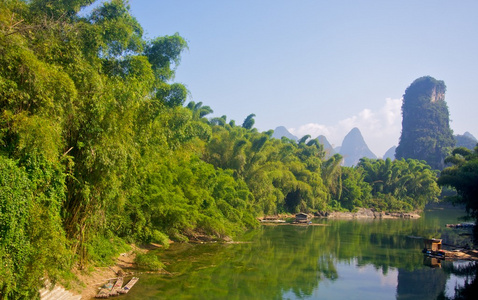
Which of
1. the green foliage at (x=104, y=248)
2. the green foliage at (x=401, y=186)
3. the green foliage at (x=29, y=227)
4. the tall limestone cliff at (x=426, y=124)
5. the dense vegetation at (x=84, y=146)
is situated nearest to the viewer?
the green foliage at (x=29, y=227)

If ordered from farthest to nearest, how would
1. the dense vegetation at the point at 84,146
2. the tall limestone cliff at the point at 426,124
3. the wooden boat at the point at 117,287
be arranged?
the tall limestone cliff at the point at 426,124
the wooden boat at the point at 117,287
the dense vegetation at the point at 84,146

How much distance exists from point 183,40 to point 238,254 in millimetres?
11054

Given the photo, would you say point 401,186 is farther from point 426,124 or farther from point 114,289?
point 114,289

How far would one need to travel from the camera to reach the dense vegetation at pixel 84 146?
7504 millimetres

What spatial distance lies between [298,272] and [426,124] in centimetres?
10579

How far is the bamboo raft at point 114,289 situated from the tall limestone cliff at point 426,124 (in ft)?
332

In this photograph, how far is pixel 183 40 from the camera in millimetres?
17875

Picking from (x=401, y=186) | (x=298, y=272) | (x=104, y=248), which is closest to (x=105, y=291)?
(x=104, y=248)

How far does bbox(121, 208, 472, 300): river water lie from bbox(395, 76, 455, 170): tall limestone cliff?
84.4m

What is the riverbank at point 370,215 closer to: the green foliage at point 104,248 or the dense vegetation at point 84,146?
the dense vegetation at point 84,146

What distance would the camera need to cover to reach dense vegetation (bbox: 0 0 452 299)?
7504mm

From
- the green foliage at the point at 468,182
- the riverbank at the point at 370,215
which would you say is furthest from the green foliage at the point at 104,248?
the riverbank at the point at 370,215

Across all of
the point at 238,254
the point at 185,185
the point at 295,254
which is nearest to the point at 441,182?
the point at 295,254

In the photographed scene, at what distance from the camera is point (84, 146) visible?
9.50m
